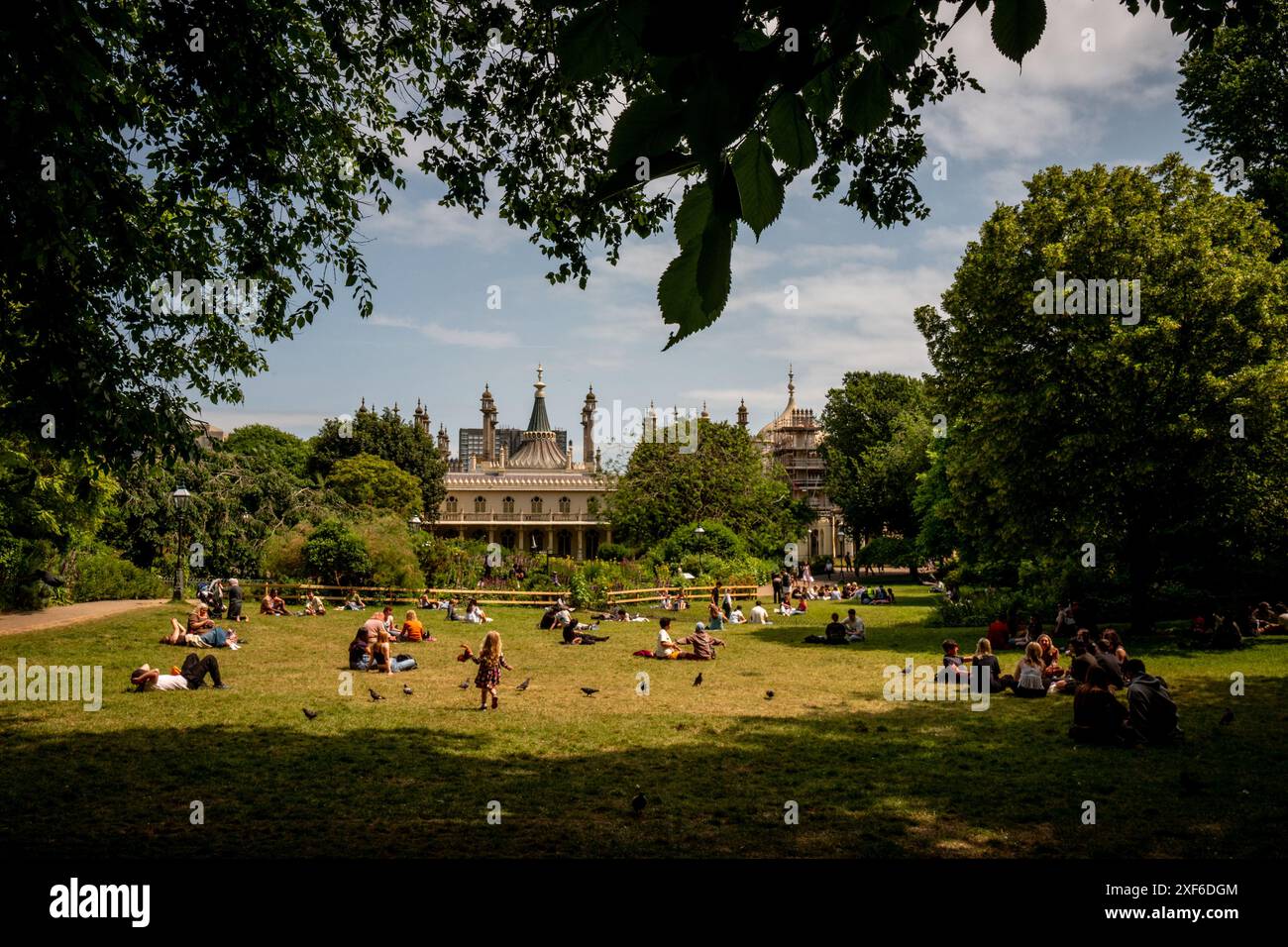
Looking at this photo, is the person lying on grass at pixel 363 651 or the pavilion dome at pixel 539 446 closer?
the person lying on grass at pixel 363 651

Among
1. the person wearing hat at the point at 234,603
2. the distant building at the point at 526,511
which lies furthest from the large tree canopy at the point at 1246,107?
the distant building at the point at 526,511

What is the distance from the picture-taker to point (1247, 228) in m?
20.2

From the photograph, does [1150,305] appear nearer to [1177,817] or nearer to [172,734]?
[1177,817]

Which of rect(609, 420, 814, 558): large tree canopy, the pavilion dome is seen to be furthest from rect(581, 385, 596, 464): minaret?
rect(609, 420, 814, 558): large tree canopy

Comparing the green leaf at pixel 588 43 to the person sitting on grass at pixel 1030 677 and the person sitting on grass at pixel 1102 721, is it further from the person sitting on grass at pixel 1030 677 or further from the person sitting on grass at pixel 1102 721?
the person sitting on grass at pixel 1030 677

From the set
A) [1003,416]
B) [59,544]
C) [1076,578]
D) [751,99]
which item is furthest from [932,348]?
[751,99]

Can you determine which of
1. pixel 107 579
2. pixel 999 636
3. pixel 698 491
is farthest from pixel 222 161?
pixel 698 491

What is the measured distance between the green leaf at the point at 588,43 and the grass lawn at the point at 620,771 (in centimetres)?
660

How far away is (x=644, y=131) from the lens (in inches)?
51.5

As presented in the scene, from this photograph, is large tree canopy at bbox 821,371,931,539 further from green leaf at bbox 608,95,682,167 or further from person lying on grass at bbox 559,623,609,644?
green leaf at bbox 608,95,682,167

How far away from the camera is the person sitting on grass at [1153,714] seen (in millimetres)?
10812

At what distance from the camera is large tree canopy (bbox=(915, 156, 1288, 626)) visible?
61.4 feet

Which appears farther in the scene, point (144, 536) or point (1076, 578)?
point (144, 536)

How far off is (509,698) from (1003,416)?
14269 millimetres
